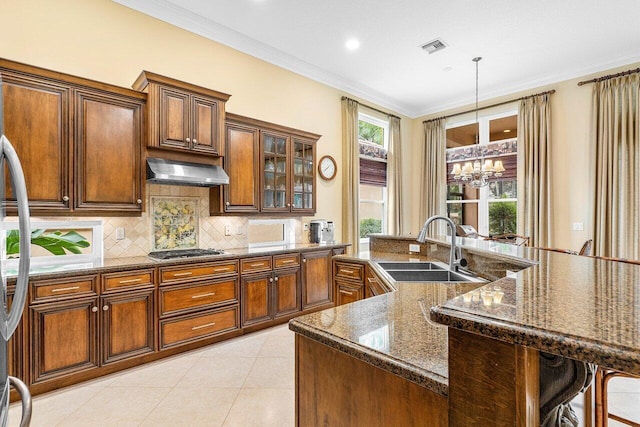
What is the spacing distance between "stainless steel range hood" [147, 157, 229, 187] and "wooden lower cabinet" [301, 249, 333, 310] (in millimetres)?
1398

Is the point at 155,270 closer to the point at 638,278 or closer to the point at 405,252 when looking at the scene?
the point at 405,252

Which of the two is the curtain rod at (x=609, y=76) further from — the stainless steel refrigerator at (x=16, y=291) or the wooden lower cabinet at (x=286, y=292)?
the stainless steel refrigerator at (x=16, y=291)

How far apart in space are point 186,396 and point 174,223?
5.85 feet

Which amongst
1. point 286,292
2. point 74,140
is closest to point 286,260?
point 286,292

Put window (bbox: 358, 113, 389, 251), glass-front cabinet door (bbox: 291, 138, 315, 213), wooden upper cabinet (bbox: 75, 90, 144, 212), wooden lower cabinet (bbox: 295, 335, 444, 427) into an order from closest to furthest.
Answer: wooden lower cabinet (bbox: 295, 335, 444, 427), wooden upper cabinet (bbox: 75, 90, 144, 212), glass-front cabinet door (bbox: 291, 138, 315, 213), window (bbox: 358, 113, 389, 251)

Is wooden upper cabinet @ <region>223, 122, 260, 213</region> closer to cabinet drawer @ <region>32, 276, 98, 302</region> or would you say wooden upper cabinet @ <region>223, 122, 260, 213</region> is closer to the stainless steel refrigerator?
cabinet drawer @ <region>32, 276, 98, 302</region>

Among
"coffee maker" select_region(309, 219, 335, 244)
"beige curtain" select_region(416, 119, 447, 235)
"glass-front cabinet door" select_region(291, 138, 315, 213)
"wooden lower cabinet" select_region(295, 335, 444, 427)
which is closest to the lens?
"wooden lower cabinet" select_region(295, 335, 444, 427)

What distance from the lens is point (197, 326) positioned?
2.99 metres

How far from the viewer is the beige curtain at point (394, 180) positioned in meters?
5.73

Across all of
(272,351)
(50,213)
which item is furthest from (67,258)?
(272,351)

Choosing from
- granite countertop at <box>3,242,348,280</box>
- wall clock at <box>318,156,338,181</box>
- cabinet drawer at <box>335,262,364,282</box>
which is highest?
wall clock at <box>318,156,338,181</box>

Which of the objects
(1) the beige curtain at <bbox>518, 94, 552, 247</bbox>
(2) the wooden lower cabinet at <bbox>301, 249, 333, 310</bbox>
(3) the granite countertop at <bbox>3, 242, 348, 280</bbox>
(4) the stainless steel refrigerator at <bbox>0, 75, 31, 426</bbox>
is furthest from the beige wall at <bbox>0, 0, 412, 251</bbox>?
(1) the beige curtain at <bbox>518, 94, 552, 247</bbox>

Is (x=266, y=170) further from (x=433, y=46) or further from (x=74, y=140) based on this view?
(x=433, y=46)

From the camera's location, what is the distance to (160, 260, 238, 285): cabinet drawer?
9.21 feet
